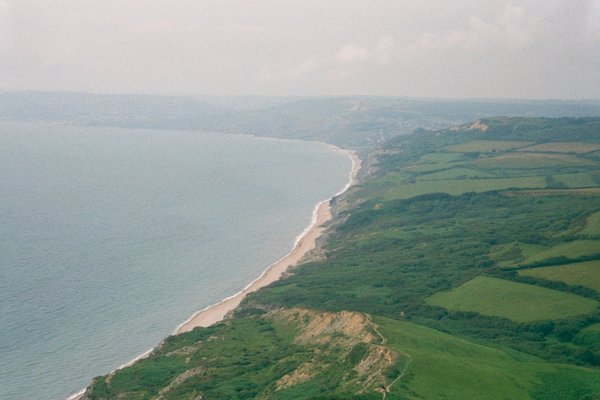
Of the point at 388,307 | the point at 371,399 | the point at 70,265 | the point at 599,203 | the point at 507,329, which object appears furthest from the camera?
the point at 599,203

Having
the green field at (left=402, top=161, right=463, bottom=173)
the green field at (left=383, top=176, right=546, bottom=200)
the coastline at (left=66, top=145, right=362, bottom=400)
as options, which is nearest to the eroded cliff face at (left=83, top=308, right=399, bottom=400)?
the coastline at (left=66, top=145, right=362, bottom=400)

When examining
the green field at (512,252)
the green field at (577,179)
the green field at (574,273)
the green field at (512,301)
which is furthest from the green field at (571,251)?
the green field at (577,179)

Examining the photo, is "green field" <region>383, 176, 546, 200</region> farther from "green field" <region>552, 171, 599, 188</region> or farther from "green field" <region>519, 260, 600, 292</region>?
"green field" <region>519, 260, 600, 292</region>

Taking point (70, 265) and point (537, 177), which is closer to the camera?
point (70, 265)

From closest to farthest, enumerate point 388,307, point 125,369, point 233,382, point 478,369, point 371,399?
point 371,399, point 478,369, point 233,382, point 125,369, point 388,307

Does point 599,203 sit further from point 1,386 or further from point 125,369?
point 1,386

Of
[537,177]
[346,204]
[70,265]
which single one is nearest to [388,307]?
[70,265]
